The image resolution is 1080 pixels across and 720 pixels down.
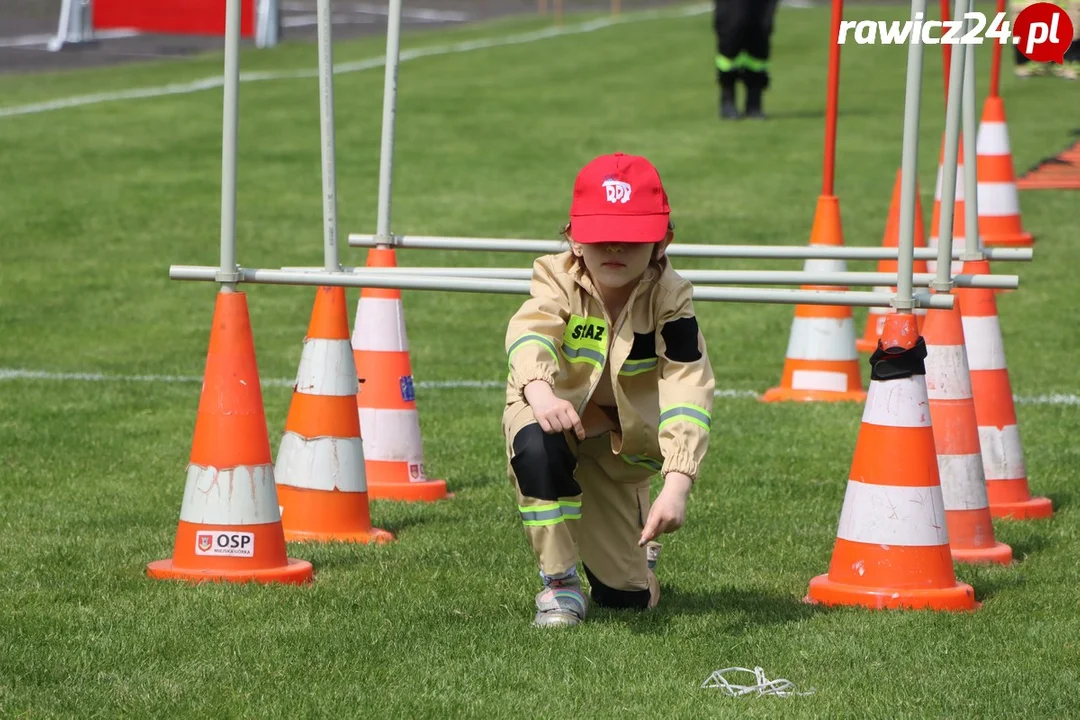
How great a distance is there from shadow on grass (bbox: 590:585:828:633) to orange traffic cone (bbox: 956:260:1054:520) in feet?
4.71

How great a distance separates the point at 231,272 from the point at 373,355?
4.94ft

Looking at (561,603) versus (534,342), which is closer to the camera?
(534,342)

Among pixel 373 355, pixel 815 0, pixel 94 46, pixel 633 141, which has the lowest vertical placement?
pixel 373 355

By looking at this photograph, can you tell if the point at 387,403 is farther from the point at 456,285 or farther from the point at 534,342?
the point at 534,342

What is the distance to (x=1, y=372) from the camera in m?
9.74

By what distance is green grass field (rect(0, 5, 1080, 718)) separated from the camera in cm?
468

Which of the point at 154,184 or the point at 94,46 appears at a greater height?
the point at 94,46

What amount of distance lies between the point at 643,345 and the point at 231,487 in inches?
56.1

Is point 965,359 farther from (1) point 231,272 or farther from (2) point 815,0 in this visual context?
(2) point 815,0

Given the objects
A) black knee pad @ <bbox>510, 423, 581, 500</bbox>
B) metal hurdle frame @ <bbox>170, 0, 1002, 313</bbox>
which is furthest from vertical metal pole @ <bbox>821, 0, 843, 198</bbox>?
black knee pad @ <bbox>510, 423, 581, 500</bbox>

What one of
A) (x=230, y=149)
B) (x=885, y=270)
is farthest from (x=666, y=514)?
(x=885, y=270)

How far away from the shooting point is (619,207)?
500cm

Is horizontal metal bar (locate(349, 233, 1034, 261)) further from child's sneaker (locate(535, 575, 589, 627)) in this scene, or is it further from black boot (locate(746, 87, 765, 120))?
black boot (locate(746, 87, 765, 120))

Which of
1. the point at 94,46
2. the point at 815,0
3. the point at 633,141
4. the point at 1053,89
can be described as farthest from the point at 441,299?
the point at 815,0
